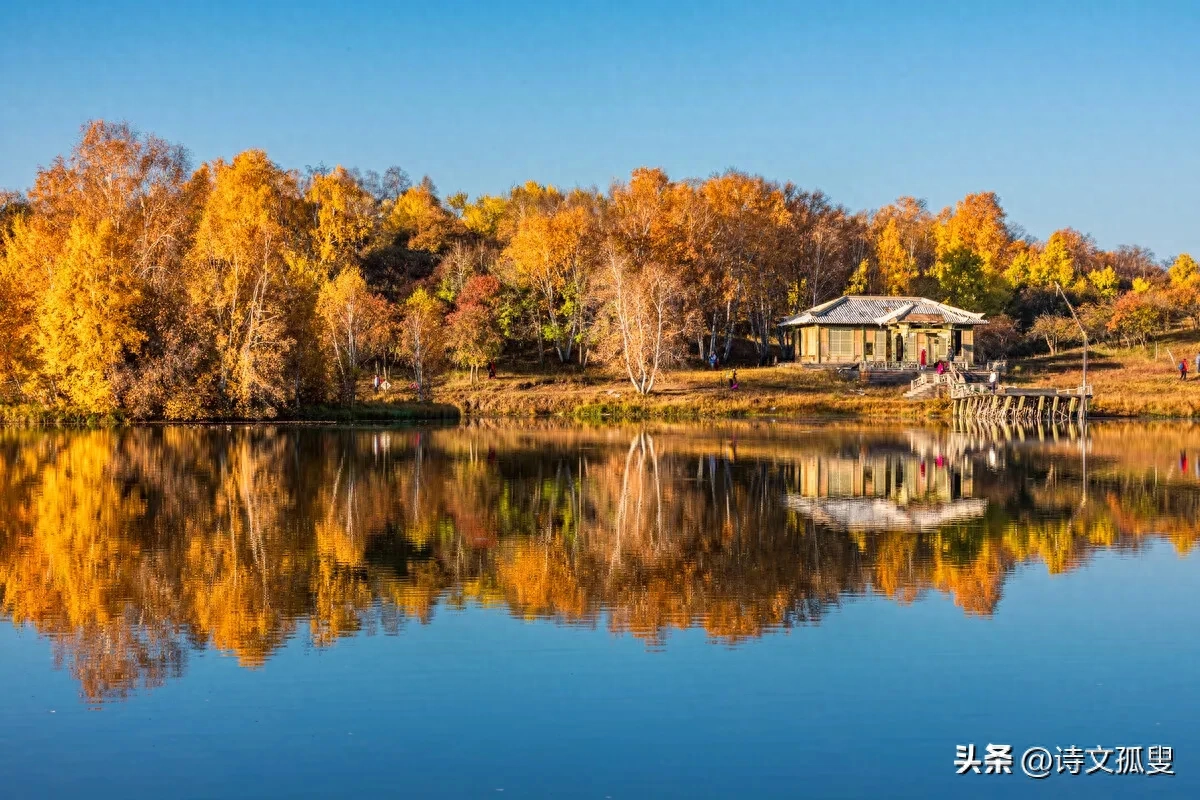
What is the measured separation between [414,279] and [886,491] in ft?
216

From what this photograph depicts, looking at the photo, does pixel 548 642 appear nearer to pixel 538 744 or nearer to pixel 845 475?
pixel 538 744

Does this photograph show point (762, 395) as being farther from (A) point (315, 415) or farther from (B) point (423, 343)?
(A) point (315, 415)

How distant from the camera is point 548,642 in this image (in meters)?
13.1

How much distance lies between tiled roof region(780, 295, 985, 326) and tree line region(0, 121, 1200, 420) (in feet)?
17.0

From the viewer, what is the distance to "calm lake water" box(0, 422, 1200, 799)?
9328 millimetres

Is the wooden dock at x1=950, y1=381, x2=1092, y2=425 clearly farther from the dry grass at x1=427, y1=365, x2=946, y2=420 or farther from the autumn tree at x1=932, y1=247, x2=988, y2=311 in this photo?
the autumn tree at x1=932, y1=247, x2=988, y2=311

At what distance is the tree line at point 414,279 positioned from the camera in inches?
2194

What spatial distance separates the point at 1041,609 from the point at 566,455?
82.6ft

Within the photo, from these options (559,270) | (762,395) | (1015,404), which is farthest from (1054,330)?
(559,270)

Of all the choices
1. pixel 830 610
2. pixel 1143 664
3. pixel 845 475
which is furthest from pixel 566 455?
pixel 1143 664

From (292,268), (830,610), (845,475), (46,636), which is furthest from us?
(292,268)

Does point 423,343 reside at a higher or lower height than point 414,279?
lower

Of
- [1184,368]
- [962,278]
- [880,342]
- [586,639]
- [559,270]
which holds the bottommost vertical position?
[586,639]

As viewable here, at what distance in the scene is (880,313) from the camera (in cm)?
7900
